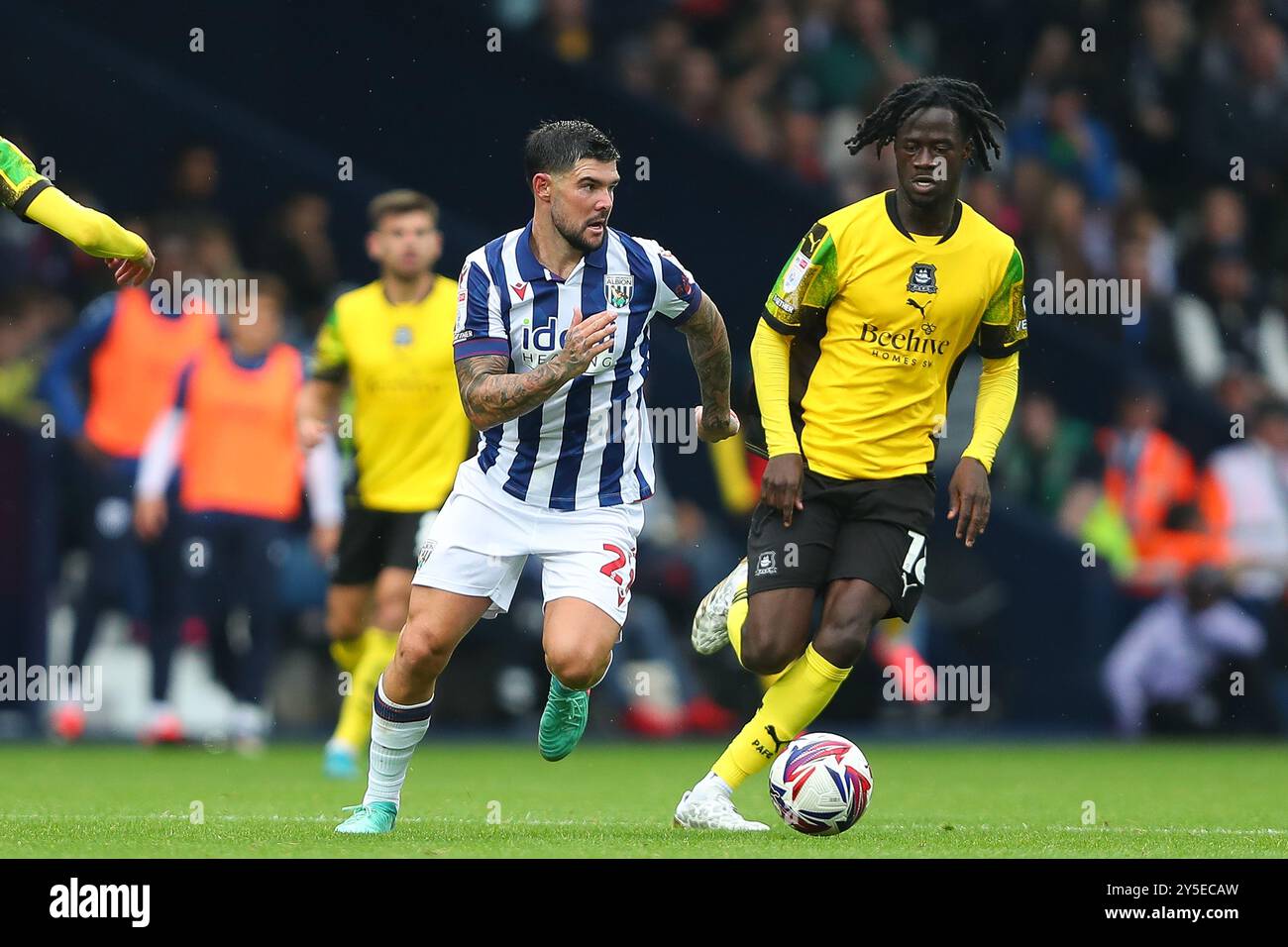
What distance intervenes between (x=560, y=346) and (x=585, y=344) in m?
0.58

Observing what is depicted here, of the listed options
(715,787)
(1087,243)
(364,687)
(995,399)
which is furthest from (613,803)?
(1087,243)

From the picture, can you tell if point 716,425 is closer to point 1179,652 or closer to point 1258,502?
point 1179,652

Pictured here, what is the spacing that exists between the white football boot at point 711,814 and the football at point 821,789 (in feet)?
0.74

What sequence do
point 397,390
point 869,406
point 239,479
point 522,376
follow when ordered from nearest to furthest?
point 522,376 < point 869,406 < point 397,390 < point 239,479

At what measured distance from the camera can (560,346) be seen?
6766mm

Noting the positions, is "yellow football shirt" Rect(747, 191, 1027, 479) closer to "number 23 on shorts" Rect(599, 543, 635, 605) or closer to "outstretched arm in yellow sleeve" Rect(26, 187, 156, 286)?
"number 23 on shorts" Rect(599, 543, 635, 605)

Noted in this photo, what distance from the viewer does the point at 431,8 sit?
13172 millimetres

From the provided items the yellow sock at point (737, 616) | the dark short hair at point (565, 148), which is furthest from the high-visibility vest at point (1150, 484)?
the dark short hair at point (565, 148)

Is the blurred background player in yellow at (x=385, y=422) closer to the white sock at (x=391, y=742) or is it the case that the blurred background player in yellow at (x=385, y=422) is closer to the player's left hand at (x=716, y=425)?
the player's left hand at (x=716, y=425)

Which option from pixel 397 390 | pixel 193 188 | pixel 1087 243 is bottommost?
pixel 397 390

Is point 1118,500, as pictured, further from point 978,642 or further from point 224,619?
point 224,619

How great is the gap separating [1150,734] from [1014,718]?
81 cm

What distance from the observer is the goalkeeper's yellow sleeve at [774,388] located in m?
7.31

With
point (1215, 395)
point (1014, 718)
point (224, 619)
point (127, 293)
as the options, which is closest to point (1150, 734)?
point (1014, 718)
